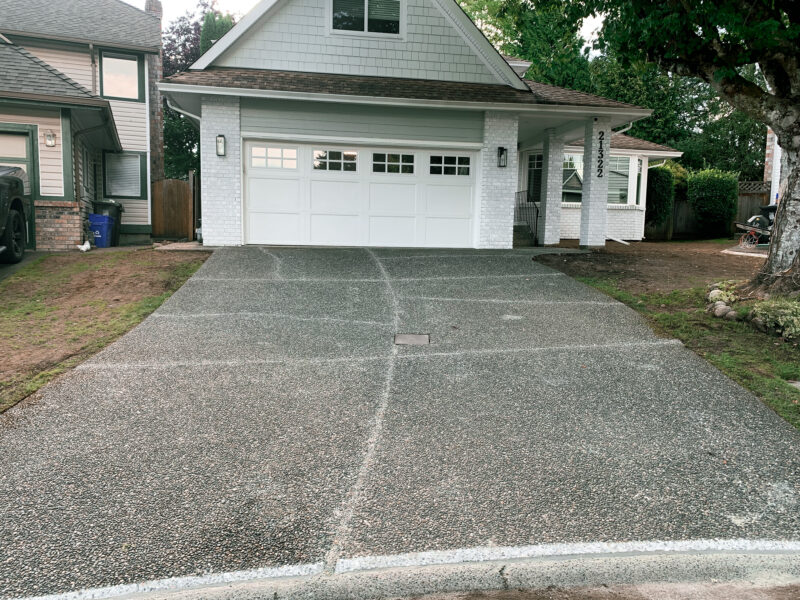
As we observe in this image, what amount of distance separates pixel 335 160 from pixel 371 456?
32.5 feet

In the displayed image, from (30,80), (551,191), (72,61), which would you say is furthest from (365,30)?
(72,61)

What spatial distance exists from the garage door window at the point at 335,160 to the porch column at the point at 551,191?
5.10 m

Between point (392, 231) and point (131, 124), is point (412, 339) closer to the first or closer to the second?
point (392, 231)

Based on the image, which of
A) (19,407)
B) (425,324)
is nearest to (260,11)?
(425,324)

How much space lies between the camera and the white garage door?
12852mm

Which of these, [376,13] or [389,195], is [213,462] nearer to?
[389,195]

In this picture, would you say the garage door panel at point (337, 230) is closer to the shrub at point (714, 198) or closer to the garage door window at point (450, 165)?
the garage door window at point (450, 165)

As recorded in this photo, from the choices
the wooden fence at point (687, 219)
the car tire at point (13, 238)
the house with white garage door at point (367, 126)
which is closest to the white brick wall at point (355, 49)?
the house with white garage door at point (367, 126)

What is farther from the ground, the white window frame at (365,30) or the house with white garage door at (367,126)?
the white window frame at (365,30)

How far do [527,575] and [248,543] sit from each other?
136 centimetres

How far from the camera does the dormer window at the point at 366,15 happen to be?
522 inches

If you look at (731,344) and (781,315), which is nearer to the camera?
(731,344)

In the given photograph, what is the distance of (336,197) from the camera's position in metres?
13.1

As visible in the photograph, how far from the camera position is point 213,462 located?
12.8 feet
